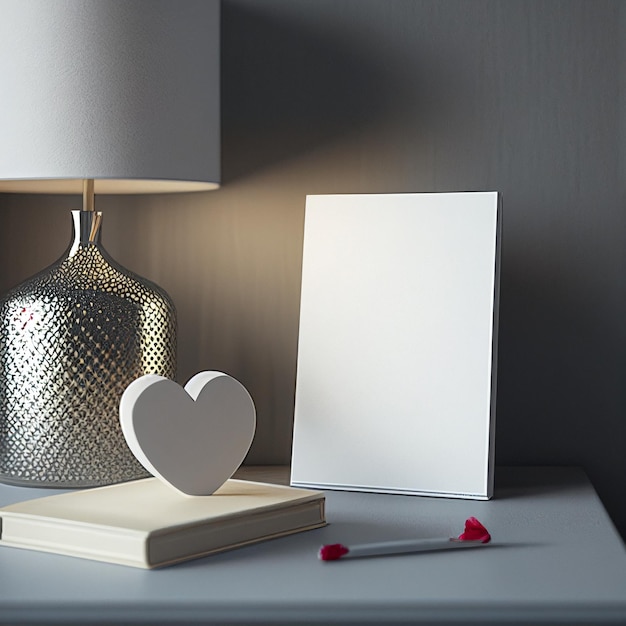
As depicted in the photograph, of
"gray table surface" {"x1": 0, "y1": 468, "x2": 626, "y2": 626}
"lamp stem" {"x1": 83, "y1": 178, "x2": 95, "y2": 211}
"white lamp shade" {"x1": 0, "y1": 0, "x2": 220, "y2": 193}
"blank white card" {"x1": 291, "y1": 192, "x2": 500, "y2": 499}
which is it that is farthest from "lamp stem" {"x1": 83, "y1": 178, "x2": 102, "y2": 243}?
"gray table surface" {"x1": 0, "y1": 468, "x2": 626, "y2": 626}

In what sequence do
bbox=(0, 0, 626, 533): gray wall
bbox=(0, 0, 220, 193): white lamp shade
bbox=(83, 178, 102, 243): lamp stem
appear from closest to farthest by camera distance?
bbox=(0, 0, 220, 193): white lamp shade, bbox=(83, 178, 102, 243): lamp stem, bbox=(0, 0, 626, 533): gray wall

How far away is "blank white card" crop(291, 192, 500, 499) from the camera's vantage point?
1029 millimetres

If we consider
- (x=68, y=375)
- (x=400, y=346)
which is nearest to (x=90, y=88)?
(x=68, y=375)

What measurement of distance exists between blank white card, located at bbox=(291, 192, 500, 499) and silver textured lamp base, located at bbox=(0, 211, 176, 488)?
0.19 meters

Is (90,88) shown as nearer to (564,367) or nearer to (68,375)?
(68,375)

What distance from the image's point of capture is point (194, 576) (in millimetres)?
743

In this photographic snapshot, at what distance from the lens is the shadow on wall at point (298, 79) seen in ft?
3.97

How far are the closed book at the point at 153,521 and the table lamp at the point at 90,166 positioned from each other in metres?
0.15

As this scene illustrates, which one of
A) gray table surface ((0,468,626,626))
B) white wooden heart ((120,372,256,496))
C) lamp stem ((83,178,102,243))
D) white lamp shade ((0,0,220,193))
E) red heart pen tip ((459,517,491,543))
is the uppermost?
white lamp shade ((0,0,220,193))

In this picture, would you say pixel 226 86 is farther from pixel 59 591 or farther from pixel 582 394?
pixel 59 591

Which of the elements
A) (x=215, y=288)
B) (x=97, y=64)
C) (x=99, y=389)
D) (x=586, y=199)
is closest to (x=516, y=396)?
(x=586, y=199)

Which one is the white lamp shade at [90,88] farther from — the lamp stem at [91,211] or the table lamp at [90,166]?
the lamp stem at [91,211]

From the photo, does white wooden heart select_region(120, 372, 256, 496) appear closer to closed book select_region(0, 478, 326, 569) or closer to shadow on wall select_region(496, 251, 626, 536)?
closed book select_region(0, 478, 326, 569)

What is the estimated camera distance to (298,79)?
121 cm
